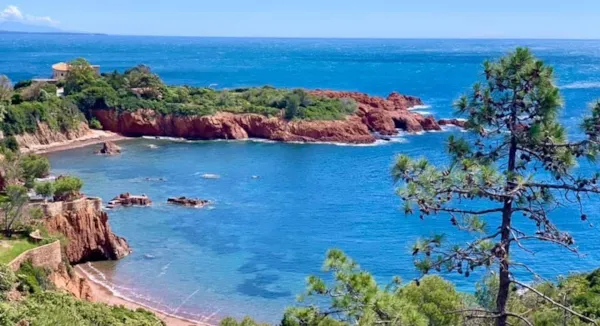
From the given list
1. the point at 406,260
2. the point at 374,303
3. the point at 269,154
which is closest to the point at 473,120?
the point at 374,303

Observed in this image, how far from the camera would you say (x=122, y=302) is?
36.2 meters

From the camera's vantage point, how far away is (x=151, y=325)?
26.4 meters

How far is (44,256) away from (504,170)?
27982 mm

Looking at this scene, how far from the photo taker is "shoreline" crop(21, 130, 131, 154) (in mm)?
76000

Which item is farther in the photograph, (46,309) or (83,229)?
(83,229)

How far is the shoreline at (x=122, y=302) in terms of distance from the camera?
113ft

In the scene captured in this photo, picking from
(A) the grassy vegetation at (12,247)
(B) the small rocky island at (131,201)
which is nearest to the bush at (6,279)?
(A) the grassy vegetation at (12,247)

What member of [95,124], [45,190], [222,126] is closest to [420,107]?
[222,126]

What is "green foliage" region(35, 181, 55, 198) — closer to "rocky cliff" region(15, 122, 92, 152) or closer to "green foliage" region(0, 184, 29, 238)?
"green foliage" region(0, 184, 29, 238)

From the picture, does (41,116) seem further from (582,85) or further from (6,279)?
(582,85)

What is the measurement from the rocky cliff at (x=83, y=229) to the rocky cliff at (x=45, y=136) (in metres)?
36.7

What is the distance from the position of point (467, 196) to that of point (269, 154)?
224 feet

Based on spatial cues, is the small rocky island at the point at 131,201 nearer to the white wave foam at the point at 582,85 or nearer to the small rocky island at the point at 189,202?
the small rocky island at the point at 189,202

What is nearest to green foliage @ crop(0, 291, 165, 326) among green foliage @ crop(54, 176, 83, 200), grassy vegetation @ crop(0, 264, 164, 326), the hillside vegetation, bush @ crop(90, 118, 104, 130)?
grassy vegetation @ crop(0, 264, 164, 326)
